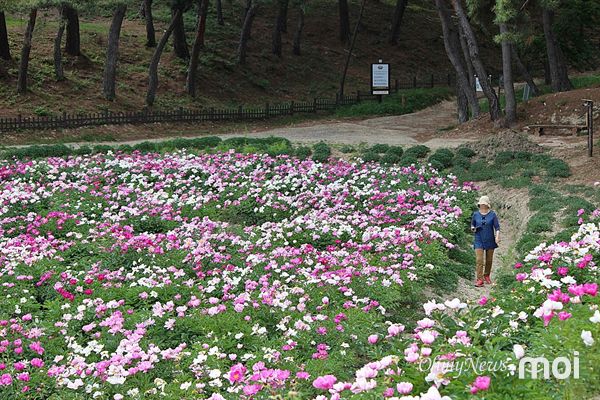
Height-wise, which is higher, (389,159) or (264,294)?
(389,159)

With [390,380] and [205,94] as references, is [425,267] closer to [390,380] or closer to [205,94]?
[390,380]

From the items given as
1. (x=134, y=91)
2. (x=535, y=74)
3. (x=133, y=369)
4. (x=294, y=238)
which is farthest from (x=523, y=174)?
(x=535, y=74)

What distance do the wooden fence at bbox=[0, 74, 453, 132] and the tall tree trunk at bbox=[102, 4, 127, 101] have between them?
2096 millimetres

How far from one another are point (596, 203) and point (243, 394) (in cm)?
1049

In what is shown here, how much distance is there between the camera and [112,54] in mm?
32656

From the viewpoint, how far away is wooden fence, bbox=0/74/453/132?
27.3 m

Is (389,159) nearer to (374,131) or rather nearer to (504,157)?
(504,157)

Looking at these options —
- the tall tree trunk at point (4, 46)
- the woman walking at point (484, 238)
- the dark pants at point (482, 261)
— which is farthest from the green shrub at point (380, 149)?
the tall tree trunk at point (4, 46)

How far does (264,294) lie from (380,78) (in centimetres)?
3166

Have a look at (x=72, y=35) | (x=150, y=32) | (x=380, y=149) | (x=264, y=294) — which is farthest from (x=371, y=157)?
(x=150, y=32)

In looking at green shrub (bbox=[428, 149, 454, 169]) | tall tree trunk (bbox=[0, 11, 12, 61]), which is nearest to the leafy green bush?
green shrub (bbox=[428, 149, 454, 169])

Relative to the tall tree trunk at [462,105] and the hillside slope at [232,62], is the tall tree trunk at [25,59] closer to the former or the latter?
the hillside slope at [232,62]

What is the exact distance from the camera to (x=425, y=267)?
1102 cm

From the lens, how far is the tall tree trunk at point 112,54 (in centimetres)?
3266
